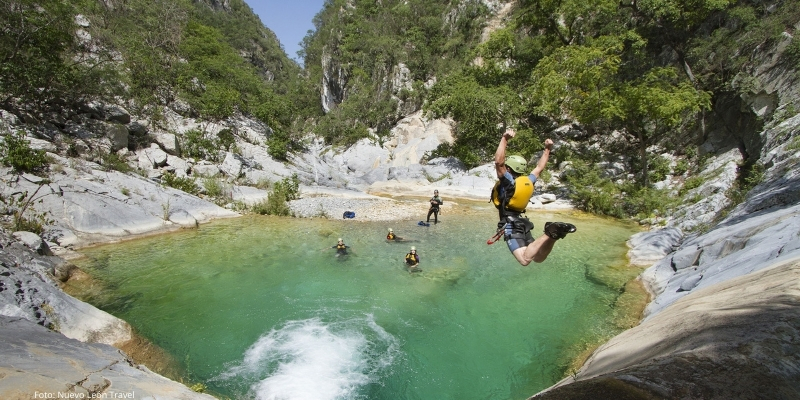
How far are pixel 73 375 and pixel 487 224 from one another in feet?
55.7

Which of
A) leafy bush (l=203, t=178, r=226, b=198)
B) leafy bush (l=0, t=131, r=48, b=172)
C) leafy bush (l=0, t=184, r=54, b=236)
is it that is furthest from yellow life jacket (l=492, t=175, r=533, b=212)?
leafy bush (l=203, t=178, r=226, b=198)

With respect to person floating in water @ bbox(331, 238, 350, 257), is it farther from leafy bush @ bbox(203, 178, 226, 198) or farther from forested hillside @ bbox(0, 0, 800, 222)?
forested hillside @ bbox(0, 0, 800, 222)

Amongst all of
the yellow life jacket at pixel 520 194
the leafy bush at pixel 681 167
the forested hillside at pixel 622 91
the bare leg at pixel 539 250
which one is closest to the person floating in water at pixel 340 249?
the yellow life jacket at pixel 520 194

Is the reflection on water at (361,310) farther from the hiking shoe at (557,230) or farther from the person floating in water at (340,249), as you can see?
the hiking shoe at (557,230)

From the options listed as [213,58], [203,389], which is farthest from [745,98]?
[213,58]

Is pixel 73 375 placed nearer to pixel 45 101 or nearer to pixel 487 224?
pixel 487 224

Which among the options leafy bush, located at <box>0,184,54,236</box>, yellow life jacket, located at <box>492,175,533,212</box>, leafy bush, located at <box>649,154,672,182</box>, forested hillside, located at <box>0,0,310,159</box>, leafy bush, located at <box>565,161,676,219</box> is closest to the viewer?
yellow life jacket, located at <box>492,175,533,212</box>

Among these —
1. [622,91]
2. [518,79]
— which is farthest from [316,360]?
[518,79]

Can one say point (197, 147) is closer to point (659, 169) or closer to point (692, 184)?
point (692, 184)

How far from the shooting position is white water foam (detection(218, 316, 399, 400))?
6.27m

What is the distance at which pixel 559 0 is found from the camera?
1111 inches

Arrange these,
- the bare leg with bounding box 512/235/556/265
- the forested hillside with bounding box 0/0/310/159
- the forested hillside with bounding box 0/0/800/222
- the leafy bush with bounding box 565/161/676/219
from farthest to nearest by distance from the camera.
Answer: the leafy bush with bounding box 565/161/676/219 → the forested hillside with bounding box 0/0/800/222 → the forested hillside with bounding box 0/0/310/159 → the bare leg with bounding box 512/235/556/265

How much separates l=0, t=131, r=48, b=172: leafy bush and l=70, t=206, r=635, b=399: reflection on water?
5631 mm

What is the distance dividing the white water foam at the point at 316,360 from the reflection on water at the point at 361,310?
0.03 metres
